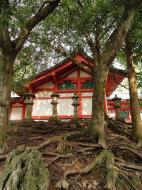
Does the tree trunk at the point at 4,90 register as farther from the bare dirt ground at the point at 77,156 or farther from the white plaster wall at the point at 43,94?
the white plaster wall at the point at 43,94

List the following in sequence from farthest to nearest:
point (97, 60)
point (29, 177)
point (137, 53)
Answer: point (137, 53) < point (97, 60) < point (29, 177)

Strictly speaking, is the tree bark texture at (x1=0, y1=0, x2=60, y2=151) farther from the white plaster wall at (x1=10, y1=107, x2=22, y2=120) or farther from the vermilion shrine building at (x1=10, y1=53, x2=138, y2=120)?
the white plaster wall at (x1=10, y1=107, x2=22, y2=120)

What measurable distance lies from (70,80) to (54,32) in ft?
20.1

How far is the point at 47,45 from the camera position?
12.7 metres

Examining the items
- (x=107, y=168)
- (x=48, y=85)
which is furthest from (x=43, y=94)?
(x=107, y=168)

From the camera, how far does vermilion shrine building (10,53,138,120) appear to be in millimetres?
16922

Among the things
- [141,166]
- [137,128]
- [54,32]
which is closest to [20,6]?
[54,32]

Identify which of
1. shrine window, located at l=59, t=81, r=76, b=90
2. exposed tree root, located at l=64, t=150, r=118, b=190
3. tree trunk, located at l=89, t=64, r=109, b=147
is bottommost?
exposed tree root, located at l=64, t=150, r=118, b=190

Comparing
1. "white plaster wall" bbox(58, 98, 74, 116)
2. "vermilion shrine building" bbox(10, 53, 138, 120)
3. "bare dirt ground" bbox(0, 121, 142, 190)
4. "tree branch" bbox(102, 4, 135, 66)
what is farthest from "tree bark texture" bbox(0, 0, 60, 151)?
"white plaster wall" bbox(58, 98, 74, 116)

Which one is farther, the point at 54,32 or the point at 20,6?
the point at 54,32

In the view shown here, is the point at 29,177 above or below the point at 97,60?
below

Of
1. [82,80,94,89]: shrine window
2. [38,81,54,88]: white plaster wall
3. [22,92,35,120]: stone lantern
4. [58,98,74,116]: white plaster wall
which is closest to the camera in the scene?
[22,92,35,120]: stone lantern

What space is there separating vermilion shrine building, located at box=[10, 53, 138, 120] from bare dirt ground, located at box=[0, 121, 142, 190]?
244 inches

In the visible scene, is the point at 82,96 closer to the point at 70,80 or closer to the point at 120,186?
the point at 70,80
